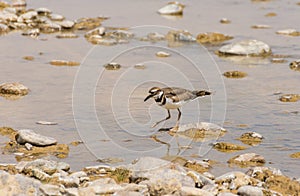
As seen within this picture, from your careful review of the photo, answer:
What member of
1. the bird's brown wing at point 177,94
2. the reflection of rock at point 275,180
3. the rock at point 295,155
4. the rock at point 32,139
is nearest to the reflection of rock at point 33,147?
the rock at point 32,139

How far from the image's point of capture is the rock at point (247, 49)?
17.3 m

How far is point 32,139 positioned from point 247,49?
8.40m

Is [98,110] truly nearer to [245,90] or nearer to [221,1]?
[245,90]

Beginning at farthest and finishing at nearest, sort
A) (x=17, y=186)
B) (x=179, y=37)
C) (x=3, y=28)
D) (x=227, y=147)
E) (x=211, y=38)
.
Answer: (x=3, y=28)
(x=211, y=38)
(x=179, y=37)
(x=227, y=147)
(x=17, y=186)

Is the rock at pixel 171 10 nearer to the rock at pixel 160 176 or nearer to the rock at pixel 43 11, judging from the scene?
the rock at pixel 43 11

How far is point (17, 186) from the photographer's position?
7.75 m

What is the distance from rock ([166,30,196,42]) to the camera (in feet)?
62.0

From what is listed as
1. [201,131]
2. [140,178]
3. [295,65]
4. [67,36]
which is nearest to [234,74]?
[295,65]

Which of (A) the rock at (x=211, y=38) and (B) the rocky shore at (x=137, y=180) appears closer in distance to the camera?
(B) the rocky shore at (x=137, y=180)

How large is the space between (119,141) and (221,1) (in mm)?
16233

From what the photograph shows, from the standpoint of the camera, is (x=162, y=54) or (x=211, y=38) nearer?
(x=162, y=54)

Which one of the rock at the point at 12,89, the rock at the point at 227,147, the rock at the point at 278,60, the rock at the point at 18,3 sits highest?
the rock at the point at 18,3

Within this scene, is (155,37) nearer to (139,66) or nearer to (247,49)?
(247,49)

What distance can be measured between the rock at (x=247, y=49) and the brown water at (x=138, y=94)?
426 millimetres
